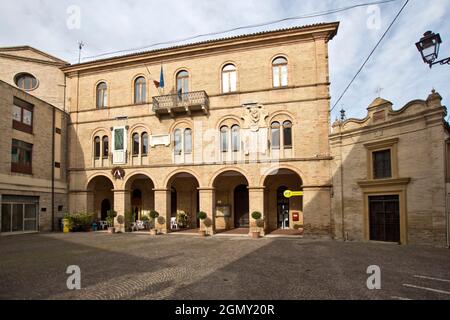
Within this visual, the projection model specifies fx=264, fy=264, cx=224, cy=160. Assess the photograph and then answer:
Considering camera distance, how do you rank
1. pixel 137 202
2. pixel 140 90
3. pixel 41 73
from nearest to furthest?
pixel 140 90, pixel 41 73, pixel 137 202

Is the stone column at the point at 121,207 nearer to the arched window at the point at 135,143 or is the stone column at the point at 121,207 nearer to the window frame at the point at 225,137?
the arched window at the point at 135,143

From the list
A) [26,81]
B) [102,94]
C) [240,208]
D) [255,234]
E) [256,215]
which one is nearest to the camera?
[255,234]

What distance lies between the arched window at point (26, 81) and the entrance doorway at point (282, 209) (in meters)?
21.2

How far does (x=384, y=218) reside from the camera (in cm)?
1377

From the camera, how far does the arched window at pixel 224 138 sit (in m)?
17.3

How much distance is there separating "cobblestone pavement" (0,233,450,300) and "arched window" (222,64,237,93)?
10197mm

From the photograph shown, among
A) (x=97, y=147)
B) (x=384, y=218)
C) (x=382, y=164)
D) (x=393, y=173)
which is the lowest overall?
(x=384, y=218)

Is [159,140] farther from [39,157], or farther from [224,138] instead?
[39,157]

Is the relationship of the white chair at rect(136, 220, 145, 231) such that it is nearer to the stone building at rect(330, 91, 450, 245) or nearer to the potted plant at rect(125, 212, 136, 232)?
the potted plant at rect(125, 212, 136, 232)

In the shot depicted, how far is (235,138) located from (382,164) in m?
8.49

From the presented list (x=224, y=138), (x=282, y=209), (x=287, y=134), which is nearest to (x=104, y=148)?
(x=224, y=138)

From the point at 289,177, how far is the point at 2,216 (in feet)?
61.1

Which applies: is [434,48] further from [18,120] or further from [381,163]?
[18,120]
